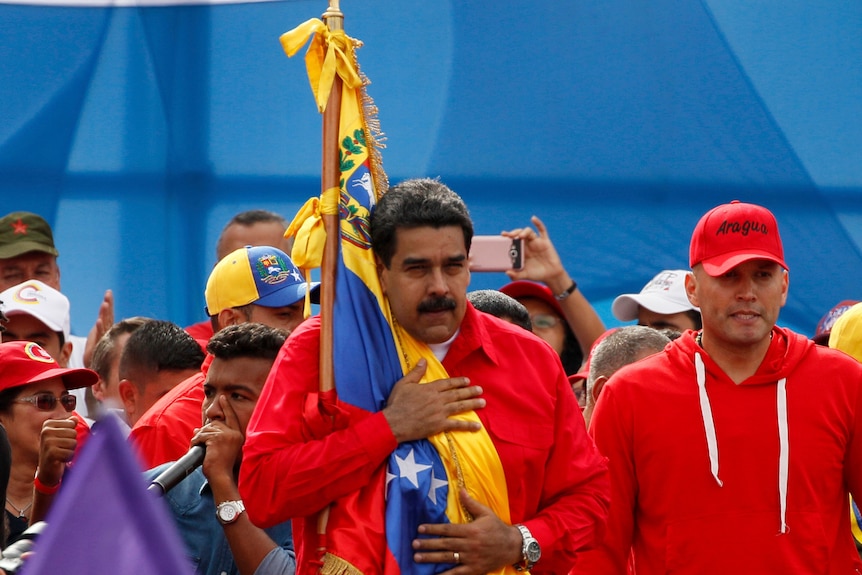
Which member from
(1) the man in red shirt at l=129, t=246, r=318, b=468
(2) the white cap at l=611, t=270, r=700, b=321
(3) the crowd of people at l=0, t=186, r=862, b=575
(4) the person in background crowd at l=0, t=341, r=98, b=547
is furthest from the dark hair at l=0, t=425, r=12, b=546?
(2) the white cap at l=611, t=270, r=700, b=321

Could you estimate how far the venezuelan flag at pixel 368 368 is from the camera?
3574mm

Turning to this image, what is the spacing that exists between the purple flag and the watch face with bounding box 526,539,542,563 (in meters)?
2.09

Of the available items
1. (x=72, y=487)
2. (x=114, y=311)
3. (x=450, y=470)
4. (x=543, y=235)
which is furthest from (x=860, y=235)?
(x=72, y=487)

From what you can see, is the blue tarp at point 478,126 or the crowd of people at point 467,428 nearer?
the crowd of people at point 467,428

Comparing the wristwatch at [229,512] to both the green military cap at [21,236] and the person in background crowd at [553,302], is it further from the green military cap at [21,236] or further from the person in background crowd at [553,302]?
the green military cap at [21,236]

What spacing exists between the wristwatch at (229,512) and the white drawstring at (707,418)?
1.45 meters

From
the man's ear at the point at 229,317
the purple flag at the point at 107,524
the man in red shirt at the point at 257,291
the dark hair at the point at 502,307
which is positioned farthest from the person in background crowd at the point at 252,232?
the purple flag at the point at 107,524

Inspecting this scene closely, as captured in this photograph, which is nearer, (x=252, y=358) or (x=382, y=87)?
(x=252, y=358)

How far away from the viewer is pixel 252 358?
14.5 feet

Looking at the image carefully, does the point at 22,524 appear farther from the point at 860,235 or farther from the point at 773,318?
the point at 860,235

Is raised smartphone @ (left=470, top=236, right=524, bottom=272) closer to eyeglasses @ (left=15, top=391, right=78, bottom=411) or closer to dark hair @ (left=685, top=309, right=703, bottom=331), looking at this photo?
dark hair @ (left=685, top=309, right=703, bottom=331)

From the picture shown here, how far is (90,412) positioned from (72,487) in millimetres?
5295

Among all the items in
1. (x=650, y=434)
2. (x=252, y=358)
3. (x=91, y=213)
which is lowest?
(x=650, y=434)

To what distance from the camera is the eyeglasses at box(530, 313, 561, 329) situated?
6719mm
